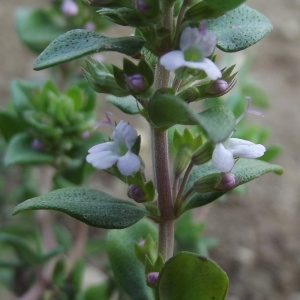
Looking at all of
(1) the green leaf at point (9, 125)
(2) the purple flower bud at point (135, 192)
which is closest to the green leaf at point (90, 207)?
(2) the purple flower bud at point (135, 192)

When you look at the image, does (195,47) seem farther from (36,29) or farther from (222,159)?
(36,29)

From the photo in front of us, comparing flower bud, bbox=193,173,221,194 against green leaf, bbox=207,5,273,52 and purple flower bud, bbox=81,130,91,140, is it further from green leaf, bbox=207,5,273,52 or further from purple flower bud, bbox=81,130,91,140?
purple flower bud, bbox=81,130,91,140

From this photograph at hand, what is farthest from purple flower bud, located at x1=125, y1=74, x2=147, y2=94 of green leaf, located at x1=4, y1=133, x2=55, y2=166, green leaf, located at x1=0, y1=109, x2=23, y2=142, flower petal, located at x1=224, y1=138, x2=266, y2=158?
green leaf, located at x1=0, y1=109, x2=23, y2=142

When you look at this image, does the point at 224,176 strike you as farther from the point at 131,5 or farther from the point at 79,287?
the point at 79,287

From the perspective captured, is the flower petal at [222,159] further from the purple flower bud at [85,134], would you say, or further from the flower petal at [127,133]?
the purple flower bud at [85,134]

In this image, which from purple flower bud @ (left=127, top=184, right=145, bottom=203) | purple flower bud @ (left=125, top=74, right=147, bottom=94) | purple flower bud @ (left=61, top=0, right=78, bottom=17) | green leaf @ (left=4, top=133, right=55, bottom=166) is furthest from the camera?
purple flower bud @ (left=61, top=0, right=78, bottom=17)
